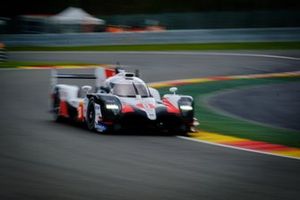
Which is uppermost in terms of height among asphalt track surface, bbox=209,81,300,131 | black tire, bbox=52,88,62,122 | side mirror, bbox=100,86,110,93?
side mirror, bbox=100,86,110,93

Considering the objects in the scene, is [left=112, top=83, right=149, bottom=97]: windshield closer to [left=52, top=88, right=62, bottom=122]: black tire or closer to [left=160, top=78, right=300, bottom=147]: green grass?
[left=160, top=78, right=300, bottom=147]: green grass

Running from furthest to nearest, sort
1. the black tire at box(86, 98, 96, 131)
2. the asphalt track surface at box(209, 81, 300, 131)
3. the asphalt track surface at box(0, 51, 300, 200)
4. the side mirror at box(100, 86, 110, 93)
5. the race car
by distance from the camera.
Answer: the asphalt track surface at box(209, 81, 300, 131)
the side mirror at box(100, 86, 110, 93)
the black tire at box(86, 98, 96, 131)
the race car
the asphalt track surface at box(0, 51, 300, 200)

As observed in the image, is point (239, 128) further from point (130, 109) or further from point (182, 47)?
point (182, 47)

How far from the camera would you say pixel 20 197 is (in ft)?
23.7

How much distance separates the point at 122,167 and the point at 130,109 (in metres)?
3.09

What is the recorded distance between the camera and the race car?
12086 millimetres

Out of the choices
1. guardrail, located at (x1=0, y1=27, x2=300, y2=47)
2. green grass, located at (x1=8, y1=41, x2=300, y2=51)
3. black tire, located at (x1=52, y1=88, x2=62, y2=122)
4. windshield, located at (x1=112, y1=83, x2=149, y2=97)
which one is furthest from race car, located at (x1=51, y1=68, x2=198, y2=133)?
guardrail, located at (x1=0, y1=27, x2=300, y2=47)

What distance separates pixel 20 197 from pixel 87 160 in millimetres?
2393

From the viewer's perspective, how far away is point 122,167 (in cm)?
910

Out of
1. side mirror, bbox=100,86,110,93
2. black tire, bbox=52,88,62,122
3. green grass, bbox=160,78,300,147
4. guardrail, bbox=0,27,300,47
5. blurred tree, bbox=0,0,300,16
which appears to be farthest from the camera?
blurred tree, bbox=0,0,300,16

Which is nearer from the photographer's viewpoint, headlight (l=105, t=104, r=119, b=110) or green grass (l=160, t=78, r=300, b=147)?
headlight (l=105, t=104, r=119, b=110)

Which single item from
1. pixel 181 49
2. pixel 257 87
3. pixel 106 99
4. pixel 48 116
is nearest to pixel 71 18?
pixel 181 49

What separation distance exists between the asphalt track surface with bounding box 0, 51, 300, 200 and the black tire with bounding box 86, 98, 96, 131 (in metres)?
0.15

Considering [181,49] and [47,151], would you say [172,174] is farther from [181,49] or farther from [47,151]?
[181,49]
